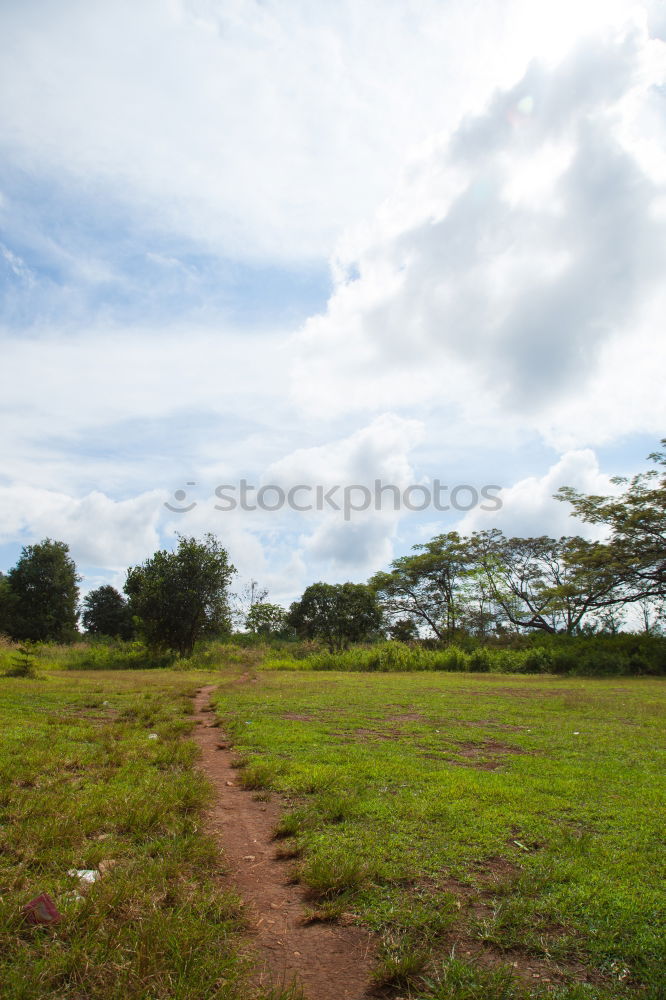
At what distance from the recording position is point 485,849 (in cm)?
373

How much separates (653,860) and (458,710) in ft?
25.5

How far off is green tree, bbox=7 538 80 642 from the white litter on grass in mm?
46344

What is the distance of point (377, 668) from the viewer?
89.7 ft

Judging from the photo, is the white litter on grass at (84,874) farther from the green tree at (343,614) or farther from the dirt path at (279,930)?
the green tree at (343,614)

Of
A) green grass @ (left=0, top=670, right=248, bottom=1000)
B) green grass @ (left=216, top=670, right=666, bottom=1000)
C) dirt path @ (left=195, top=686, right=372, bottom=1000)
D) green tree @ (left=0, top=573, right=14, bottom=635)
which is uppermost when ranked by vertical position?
green tree @ (left=0, top=573, right=14, bottom=635)

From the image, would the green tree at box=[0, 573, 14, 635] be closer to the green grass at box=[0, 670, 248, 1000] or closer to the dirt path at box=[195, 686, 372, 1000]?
the green grass at box=[0, 670, 248, 1000]

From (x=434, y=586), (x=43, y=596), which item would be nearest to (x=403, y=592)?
(x=434, y=586)

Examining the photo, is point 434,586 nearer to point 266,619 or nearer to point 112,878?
point 266,619

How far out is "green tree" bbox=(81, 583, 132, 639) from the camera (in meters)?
59.4

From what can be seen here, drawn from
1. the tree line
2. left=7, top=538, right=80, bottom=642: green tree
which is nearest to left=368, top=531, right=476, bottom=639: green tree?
the tree line

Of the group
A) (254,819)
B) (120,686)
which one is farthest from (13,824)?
(120,686)

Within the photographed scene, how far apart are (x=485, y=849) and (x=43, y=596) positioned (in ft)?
158

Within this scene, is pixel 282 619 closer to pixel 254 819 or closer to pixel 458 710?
pixel 458 710

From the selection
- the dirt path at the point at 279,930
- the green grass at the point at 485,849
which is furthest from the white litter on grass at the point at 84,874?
the green grass at the point at 485,849
